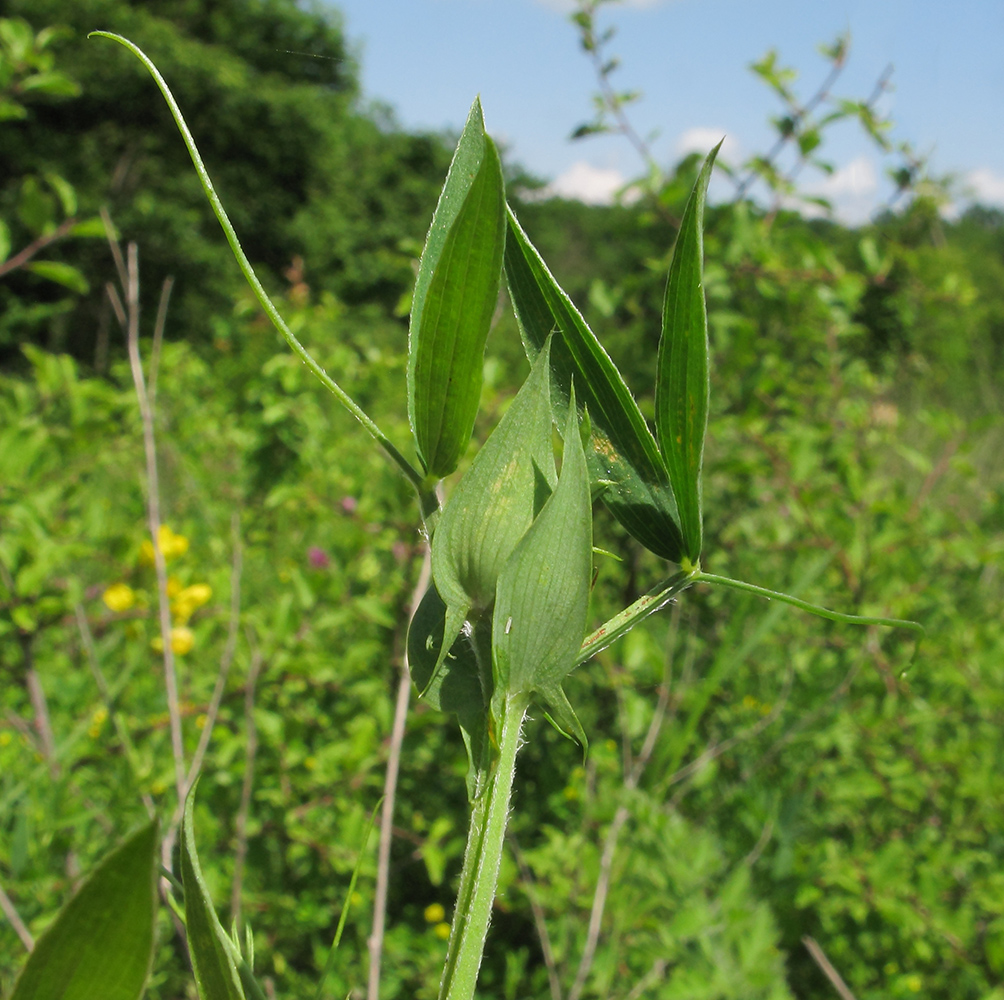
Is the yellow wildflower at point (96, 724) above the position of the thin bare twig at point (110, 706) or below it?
below

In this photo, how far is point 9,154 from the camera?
9.16 meters

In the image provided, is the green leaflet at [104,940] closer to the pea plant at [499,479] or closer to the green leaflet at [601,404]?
the pea plant at [499,479]

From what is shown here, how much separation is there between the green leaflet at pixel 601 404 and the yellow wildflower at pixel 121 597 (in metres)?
1.05

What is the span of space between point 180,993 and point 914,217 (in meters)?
1.88

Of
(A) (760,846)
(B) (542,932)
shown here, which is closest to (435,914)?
(A) (760,846)

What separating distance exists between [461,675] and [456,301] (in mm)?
85

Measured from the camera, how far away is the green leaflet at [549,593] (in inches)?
6.6

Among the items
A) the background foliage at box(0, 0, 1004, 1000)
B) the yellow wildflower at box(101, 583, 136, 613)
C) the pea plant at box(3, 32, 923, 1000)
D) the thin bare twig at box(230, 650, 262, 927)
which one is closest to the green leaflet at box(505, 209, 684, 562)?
the pea plant at box(3, 32, 923, 1000)

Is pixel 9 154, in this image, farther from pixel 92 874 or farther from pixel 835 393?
pixel 92 874

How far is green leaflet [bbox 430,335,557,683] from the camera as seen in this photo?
171mm

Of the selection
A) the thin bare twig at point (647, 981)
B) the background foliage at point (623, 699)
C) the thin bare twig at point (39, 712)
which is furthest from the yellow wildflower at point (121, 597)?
the thin bare twig at point (647, 981)

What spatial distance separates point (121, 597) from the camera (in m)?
1.13

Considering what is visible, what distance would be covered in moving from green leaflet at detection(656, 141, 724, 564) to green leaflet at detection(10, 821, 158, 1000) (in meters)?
0.13

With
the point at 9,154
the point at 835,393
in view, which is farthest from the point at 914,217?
the point at 9,154
